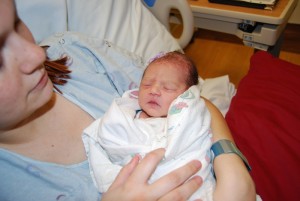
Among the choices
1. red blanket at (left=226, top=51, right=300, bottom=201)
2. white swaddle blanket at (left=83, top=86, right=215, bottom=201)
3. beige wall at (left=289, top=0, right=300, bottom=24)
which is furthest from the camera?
beige wall at (left=289, top=0, right=300, bottom=24)

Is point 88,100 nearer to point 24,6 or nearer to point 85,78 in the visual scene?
point 85,78

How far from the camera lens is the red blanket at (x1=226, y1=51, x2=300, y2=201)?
89cm

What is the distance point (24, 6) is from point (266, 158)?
1069mm

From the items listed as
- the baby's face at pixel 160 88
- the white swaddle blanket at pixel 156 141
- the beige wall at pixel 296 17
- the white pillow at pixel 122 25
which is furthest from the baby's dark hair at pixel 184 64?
the beige wall at pixel 296 17

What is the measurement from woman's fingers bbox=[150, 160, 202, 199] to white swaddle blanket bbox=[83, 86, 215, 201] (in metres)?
0.05

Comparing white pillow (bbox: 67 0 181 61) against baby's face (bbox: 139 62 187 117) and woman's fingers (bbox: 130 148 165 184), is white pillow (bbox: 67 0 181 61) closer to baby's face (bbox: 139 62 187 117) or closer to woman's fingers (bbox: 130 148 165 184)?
baby's face (bbox: 139 62 187 117)

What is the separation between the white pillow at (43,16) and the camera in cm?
109

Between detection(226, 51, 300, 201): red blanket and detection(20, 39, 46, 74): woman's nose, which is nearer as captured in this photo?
detection(20, 39, 46, 74): woman's nose

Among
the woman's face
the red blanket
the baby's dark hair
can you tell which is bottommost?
the red blanket

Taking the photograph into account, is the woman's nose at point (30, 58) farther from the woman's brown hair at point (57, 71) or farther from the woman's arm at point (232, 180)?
the woman's arm at point (232, 180)

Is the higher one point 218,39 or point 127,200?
point 127,200

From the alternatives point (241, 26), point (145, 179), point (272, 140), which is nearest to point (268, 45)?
point (241, 26)

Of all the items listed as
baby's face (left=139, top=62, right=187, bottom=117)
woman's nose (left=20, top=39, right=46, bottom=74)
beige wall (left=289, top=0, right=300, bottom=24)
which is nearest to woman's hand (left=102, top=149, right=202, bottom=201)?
baby's face (left=139, top=62, right=187, bottom=117)

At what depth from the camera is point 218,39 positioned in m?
2.90
